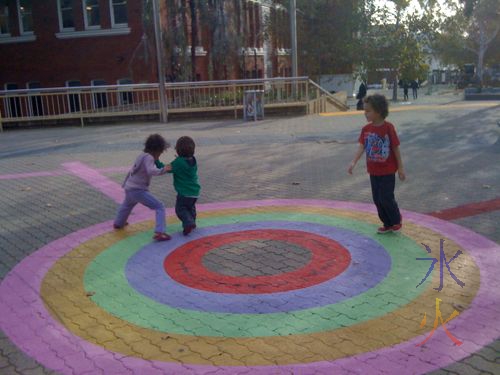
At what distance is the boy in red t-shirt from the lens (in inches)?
230

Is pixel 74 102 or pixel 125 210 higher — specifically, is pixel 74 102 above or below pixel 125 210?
above

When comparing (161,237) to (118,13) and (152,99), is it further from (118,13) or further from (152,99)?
(118,13)

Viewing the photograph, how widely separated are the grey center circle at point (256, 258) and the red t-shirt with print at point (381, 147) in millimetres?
1241

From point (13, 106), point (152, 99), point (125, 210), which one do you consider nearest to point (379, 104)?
point (125, 210)

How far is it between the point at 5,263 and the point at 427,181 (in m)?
6.41

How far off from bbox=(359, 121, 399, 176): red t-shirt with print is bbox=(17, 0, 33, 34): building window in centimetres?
2543

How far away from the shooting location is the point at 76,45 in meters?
26.3

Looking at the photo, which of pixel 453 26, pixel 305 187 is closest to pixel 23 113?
pixel 305 187

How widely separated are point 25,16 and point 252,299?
27279mm

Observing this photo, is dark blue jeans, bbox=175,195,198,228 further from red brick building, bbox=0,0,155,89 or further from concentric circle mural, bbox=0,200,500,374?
red brick building, bbox=0,0,155,89

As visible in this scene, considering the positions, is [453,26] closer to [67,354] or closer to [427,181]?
[427,181]

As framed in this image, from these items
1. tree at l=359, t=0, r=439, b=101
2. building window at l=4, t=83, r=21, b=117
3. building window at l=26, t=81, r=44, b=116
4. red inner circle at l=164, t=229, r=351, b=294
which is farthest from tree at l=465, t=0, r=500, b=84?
red inner circle at l=164, t=229, r=351, b=294

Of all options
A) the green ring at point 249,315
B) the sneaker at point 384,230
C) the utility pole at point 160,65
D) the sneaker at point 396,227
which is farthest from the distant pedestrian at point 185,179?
the utility pole at point 160,65

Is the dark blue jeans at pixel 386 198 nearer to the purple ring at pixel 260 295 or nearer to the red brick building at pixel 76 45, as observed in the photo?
the purple ring at pixel 260 295
